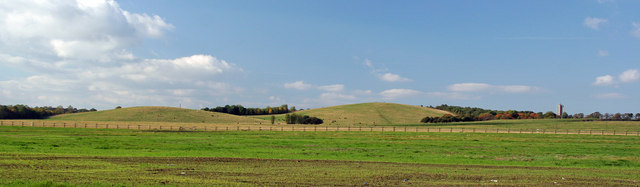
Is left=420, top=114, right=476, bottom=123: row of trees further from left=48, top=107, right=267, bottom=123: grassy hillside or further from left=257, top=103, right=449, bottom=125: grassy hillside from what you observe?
left=48, top=107, right=267, bottom=123: grassy hillside

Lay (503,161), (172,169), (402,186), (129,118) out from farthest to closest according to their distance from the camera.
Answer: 1. (129,118)
2. (503,161)
3. (172,169)
4. (402,186)

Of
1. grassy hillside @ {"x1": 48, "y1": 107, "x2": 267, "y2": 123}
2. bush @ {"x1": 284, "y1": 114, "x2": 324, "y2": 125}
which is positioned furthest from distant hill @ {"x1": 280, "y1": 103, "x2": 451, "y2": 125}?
grassy hillside @ {"x1": 48, "y1": 107, "x2": 267, "y2": 123}

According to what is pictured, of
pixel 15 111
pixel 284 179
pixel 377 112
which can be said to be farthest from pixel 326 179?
pixel 15 111

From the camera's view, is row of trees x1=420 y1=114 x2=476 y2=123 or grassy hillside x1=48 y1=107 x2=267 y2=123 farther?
row of trees x1=420 y1=114 x2=476 y2=123

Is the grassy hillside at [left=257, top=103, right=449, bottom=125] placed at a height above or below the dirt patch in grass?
above

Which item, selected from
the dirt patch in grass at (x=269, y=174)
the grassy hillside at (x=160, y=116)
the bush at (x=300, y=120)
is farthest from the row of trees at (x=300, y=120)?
the dirt patch in grass at (x=269, y=174)

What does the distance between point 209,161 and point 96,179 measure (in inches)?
328

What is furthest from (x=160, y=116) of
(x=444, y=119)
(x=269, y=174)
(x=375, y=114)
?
(x=269, y=174)

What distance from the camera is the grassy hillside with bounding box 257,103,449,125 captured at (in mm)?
139750

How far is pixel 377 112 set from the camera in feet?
524

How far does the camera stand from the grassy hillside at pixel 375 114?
13975 centimetres

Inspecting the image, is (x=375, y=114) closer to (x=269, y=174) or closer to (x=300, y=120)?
(x=300, y=120)

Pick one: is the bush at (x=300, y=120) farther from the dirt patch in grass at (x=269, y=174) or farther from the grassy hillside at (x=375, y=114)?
the dirt patch in grass at (x=269, y=174)

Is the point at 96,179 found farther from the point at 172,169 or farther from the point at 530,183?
the point at 530,183
